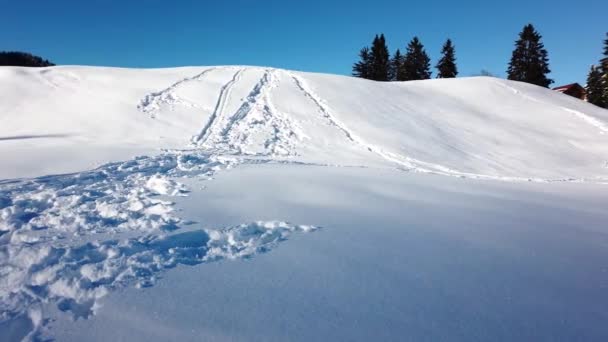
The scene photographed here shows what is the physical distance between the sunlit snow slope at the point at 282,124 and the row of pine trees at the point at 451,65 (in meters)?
23.1

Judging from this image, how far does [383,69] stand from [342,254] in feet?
143

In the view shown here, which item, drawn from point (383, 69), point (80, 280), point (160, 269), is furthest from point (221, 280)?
point (383, 69)

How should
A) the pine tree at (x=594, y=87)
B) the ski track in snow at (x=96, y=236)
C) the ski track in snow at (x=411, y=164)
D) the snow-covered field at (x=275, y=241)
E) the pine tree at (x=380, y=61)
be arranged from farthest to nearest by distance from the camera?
the pine tree at (x=380, y=61), the pine tree at (x=594, y=87), the ski track in snow at (x=411, y=164), the ski track in snow at (x=96, y=236), the snow-covered field at (x=275, y=241)

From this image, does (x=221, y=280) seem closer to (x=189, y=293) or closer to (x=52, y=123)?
(x=189, y=293)

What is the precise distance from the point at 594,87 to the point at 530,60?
377 inches

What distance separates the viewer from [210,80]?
15.2m

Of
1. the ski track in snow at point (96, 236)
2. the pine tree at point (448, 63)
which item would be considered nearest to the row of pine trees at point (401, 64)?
the pine tree at point (448, 63)

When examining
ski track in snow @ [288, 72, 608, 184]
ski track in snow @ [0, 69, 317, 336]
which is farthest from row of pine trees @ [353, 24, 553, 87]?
ski track in snow @ [0, 69, 317, 336]

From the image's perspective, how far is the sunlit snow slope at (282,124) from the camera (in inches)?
308

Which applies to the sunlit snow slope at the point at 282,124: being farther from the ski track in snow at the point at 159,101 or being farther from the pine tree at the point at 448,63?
the pine tree at the point at 448,63

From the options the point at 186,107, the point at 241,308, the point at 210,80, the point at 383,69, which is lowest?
the point at 241,308

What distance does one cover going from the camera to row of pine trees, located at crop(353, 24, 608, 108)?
3759 centimetres

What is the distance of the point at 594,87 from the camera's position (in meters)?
39.2

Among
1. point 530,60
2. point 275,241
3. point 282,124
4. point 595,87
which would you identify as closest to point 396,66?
point 530,60
